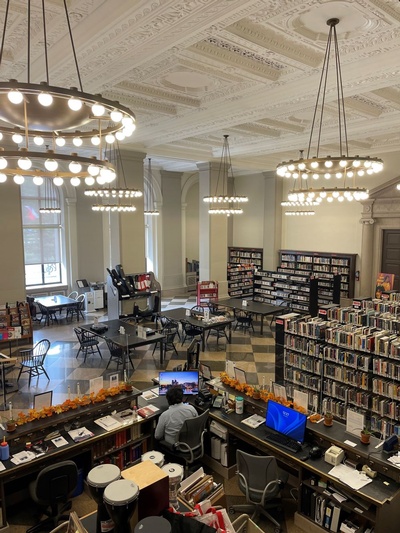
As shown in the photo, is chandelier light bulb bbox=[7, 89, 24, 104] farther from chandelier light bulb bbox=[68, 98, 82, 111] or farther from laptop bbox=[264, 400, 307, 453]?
laptop bbox=[264, 400, 307, 453]

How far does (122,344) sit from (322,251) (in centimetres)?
887

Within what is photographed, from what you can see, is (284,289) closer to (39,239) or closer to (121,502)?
(39,239)

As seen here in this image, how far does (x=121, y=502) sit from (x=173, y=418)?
8.99ft

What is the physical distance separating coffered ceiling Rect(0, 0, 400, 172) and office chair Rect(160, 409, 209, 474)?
4.41 metres

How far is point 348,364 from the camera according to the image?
20.6 feet

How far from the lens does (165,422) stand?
490cm

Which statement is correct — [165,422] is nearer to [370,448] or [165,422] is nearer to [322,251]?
[370,448]

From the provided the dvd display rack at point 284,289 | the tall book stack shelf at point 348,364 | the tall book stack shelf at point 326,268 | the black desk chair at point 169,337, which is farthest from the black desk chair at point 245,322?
the tall book stack shelf at point 348,364

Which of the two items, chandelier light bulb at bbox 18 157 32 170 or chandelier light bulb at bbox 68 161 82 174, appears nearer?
chandelier light bulb at bbox 18 157 32 170

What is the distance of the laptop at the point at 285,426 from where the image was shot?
448cm

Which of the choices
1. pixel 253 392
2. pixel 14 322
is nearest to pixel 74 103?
pixel 253 392

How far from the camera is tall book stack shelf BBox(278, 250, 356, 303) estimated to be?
13070 millimetres

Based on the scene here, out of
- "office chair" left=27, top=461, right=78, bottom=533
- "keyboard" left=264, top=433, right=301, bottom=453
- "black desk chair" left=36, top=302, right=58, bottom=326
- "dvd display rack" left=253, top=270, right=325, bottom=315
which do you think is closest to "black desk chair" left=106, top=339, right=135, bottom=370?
"black desk chair" left=36, top=302, right=58, bottom=326

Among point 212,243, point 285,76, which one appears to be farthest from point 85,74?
point 212,243
